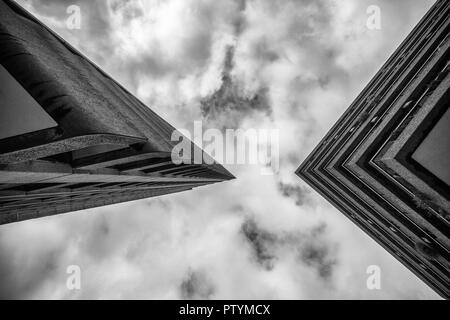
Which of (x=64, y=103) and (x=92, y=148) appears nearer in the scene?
Answer: (x=64, y=103)

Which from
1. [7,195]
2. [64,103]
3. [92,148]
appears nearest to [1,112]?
[64,103]

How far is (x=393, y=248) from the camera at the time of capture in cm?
1972

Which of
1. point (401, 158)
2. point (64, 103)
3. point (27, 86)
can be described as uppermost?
point (27, 86)

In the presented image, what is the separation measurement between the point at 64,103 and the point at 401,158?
36.5 ft

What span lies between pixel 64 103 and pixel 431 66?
14207 mm

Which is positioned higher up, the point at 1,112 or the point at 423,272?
the point at 1,112

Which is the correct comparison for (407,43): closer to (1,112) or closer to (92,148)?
(92,148)

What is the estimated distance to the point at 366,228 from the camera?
68.4 ft

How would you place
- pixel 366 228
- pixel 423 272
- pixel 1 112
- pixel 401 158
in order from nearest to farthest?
pixel 1 112 → pixel 401 158 → pixel 423 272 → pixel 366 228
